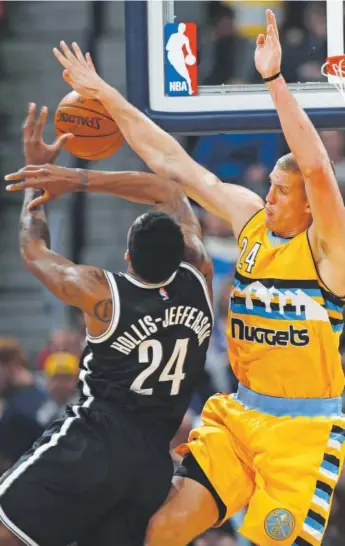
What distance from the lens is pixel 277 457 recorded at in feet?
14.9

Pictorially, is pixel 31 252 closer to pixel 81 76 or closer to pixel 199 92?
pixel 81 76

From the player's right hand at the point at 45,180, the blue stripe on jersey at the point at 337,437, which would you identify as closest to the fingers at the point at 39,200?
the player's right hand at the point at 45,180

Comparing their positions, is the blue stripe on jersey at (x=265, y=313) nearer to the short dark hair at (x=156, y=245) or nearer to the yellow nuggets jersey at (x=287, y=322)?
the yellow nuggets jersey at (x=287, y=322)

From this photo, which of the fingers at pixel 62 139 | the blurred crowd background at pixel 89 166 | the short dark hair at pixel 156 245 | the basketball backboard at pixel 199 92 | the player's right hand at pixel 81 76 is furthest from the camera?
the blurred crowd background at pixel 89 166

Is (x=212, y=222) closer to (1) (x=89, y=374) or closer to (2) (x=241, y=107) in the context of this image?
(2) (x=241, y=107)

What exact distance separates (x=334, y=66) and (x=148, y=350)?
189 centimetres

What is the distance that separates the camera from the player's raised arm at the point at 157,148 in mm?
4977

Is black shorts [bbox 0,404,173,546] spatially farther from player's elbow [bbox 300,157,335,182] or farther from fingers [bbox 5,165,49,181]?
player's elbow [bbox 300,157,335,182]

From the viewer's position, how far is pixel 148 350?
445 centimetres

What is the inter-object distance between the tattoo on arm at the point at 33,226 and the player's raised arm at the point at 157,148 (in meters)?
0.57

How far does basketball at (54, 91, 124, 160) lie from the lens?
17.1ft

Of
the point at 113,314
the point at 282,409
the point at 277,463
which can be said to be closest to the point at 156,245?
the point at 113,314

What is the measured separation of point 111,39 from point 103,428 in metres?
6.21

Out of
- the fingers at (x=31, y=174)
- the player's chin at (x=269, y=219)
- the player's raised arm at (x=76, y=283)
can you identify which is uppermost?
the fingers at (x=31, y=174)
